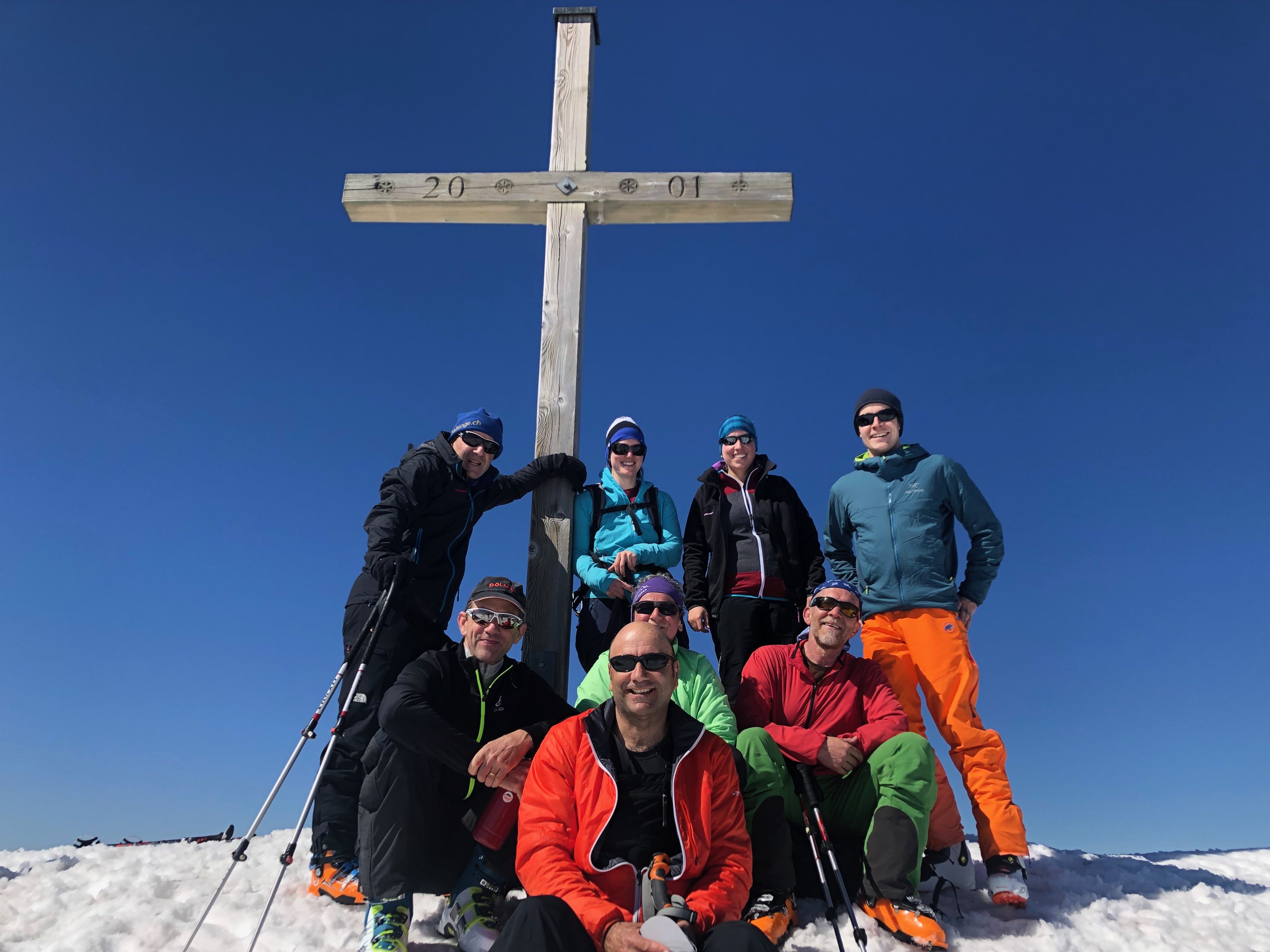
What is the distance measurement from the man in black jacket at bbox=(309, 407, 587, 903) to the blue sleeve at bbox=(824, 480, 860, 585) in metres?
1.83

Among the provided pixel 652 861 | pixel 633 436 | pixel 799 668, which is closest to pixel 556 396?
pixel 633 436

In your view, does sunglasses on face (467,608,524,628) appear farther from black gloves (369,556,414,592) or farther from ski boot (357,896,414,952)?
ski boot (357,896,414,952)

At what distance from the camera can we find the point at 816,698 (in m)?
4.59

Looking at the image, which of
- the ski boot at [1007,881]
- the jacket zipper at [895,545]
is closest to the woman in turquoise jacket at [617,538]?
the jacket zipper at [895,545]

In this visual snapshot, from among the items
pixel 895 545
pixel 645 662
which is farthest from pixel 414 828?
pixel 895 545

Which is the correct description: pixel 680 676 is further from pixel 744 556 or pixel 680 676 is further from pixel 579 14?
pixel 579 14

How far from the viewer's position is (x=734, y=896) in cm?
324

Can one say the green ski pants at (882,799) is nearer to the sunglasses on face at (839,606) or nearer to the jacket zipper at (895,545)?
the sunglasses on face at (839,606)

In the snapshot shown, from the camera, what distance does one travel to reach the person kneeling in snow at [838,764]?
152 inches

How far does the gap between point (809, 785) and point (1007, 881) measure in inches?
53.5

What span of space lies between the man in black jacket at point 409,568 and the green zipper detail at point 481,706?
1.93ft

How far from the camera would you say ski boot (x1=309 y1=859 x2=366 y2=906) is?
4328 mm

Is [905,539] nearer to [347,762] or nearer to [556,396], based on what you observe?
[556,396]

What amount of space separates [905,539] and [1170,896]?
8.52 ft
